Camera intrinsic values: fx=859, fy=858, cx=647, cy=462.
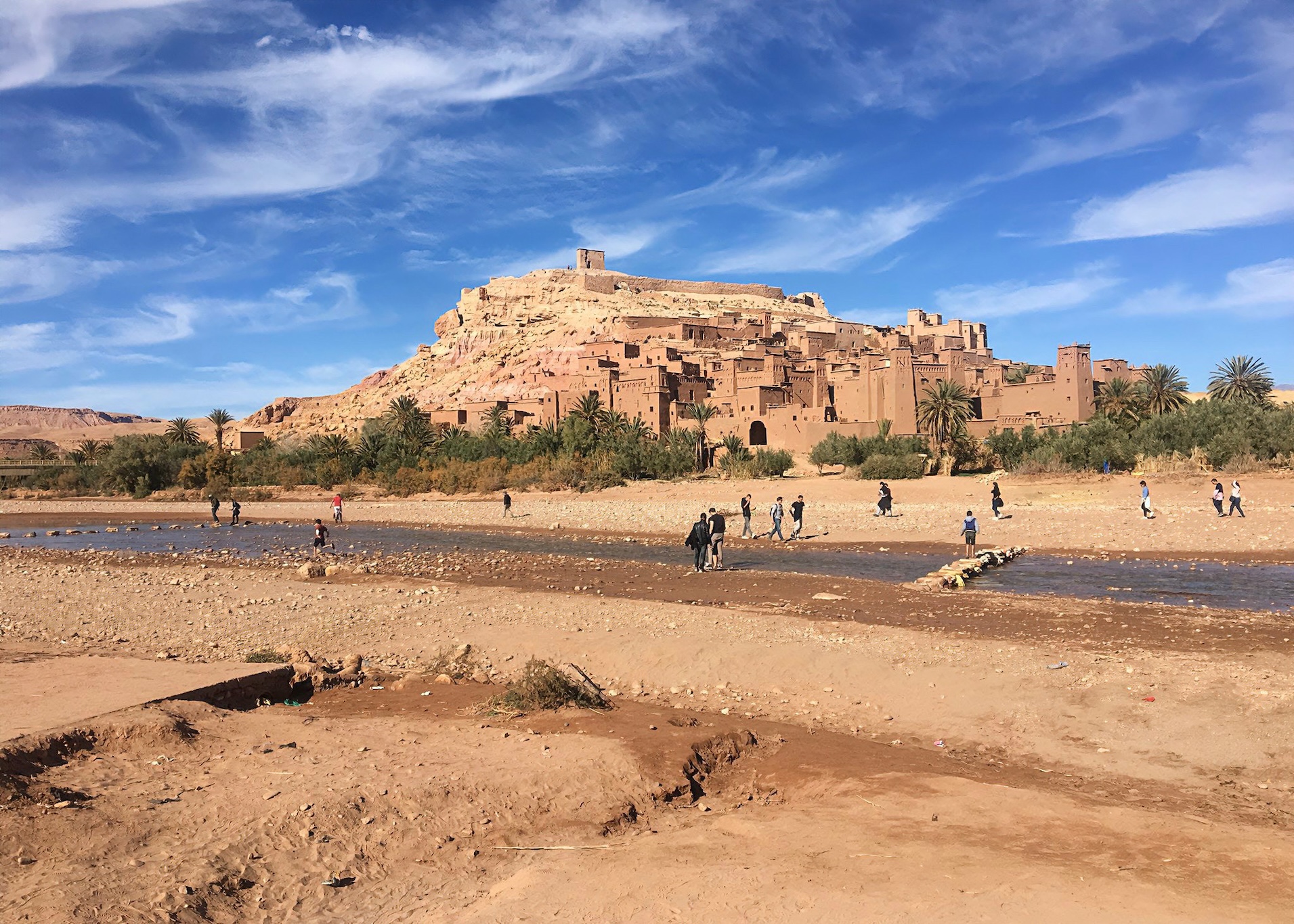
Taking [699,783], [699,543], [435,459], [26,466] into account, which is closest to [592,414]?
[435,459]

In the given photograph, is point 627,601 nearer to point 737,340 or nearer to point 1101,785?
point 1101,785

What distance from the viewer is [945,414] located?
43.1m

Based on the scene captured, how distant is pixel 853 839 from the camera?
464cm

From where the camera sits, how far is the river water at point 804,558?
571 inches

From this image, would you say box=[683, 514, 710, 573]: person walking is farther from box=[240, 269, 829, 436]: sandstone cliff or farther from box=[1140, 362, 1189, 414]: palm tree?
box=[240, 269, 829, 436]: sandstone cliff

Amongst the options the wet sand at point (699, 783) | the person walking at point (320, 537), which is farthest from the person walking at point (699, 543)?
the person walking at point (320, 537)

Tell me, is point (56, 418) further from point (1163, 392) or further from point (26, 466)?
point (1163, 392)

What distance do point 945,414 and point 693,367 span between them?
2024 centimetres

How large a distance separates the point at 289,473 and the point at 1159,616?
51821 mm

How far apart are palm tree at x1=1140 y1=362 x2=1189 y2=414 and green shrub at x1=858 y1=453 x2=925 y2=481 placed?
12651 millimetres

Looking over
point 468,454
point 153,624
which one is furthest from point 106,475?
point 153,624

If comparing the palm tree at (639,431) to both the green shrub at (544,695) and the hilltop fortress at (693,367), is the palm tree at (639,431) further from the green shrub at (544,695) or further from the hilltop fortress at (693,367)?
the green shrub at (544,695)

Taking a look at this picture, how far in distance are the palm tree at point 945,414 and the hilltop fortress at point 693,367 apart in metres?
2.24

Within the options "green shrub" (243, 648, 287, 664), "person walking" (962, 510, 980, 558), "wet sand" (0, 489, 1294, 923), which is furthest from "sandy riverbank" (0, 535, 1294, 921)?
"person walking" (962, 510, 980, 558)
